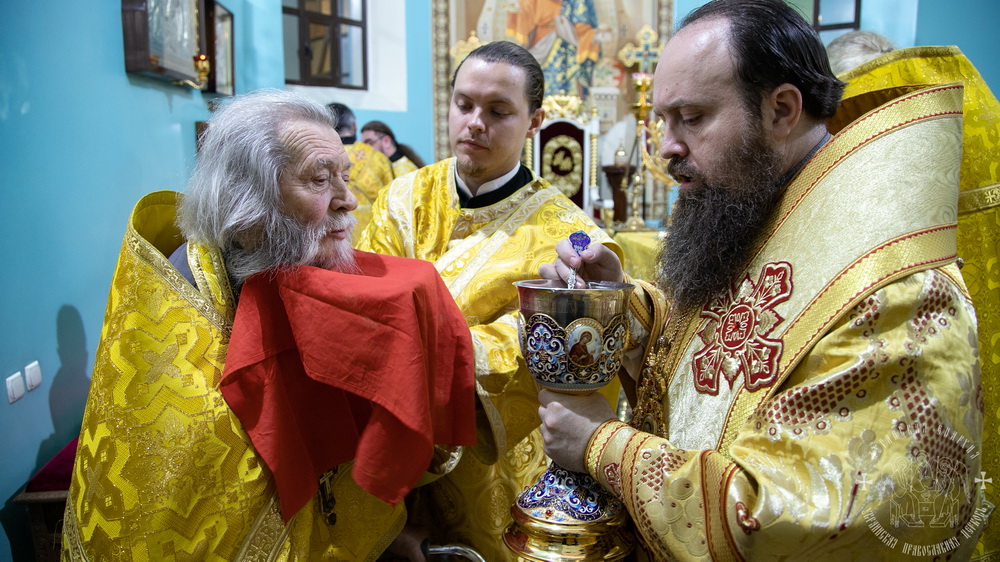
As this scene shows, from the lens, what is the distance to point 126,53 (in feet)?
13.9

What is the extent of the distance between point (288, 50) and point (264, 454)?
972cm

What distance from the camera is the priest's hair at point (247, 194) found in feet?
5.47

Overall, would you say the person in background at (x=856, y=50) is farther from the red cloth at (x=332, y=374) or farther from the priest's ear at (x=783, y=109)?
the red cloth at (x=332, y=374)

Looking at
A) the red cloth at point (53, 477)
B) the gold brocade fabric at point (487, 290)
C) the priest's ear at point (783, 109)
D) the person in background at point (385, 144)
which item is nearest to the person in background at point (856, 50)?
the gold brocade fabric at point (487, 290)

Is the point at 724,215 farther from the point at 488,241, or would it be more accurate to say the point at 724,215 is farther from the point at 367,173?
the point at 367,173

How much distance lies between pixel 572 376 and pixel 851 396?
49cm

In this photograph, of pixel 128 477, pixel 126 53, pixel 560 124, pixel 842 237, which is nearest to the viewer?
pixel 842 237

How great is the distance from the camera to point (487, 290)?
2264 millimetres

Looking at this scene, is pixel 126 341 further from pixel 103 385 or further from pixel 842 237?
pixel 842 237

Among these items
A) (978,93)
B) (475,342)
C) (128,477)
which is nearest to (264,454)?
(128,477)

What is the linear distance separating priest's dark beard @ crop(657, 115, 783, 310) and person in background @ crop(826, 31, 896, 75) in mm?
1850

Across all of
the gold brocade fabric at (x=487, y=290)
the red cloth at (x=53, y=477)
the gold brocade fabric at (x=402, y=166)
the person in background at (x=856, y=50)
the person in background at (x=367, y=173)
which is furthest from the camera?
the gold brocade fabric at (x=402, y=166)

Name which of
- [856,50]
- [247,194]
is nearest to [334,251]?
[247,194]

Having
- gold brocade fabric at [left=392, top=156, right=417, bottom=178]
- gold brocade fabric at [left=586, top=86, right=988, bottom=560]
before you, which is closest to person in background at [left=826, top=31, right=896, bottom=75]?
gold brocade fabric at [left=586, top=86, right=988, bottom=560]
